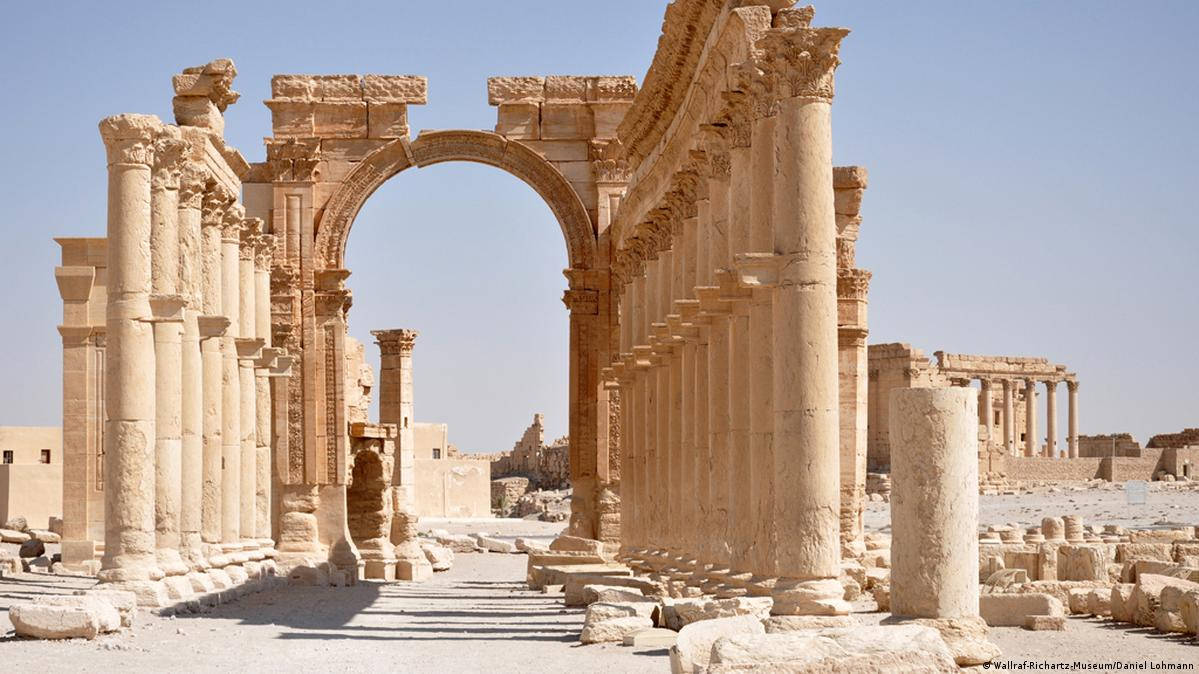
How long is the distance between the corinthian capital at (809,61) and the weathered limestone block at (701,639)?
4.71 metres

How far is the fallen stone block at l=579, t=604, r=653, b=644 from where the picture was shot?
52.0ft

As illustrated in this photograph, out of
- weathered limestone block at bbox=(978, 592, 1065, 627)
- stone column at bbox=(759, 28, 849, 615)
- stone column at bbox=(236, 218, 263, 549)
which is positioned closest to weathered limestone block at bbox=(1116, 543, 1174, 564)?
weathered limestone block at bbox=(978, 592, 1065, 627)

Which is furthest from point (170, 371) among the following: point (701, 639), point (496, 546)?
point (496, 546)

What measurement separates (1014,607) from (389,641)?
6.53 metres

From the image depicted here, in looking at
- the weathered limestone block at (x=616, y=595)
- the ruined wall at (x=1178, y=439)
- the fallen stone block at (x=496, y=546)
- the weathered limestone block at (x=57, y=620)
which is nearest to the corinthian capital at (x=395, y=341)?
the fallen stone block at (x=496, y=546)

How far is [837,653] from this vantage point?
10367 millimetres

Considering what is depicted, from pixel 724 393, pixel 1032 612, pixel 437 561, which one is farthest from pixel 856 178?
pixel 437 561

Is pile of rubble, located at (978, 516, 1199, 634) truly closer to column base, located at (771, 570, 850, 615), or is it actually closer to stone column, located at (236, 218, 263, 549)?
column base, located at (771, 570, 850, 615)

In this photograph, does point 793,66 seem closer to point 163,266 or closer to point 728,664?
point 728,664

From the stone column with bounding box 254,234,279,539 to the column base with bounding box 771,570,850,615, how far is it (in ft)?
44.3

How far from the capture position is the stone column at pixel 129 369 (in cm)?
1881

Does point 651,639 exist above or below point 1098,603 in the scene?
above

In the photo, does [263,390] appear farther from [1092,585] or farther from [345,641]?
[1092,585]

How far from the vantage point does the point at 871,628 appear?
1069 centimetres
